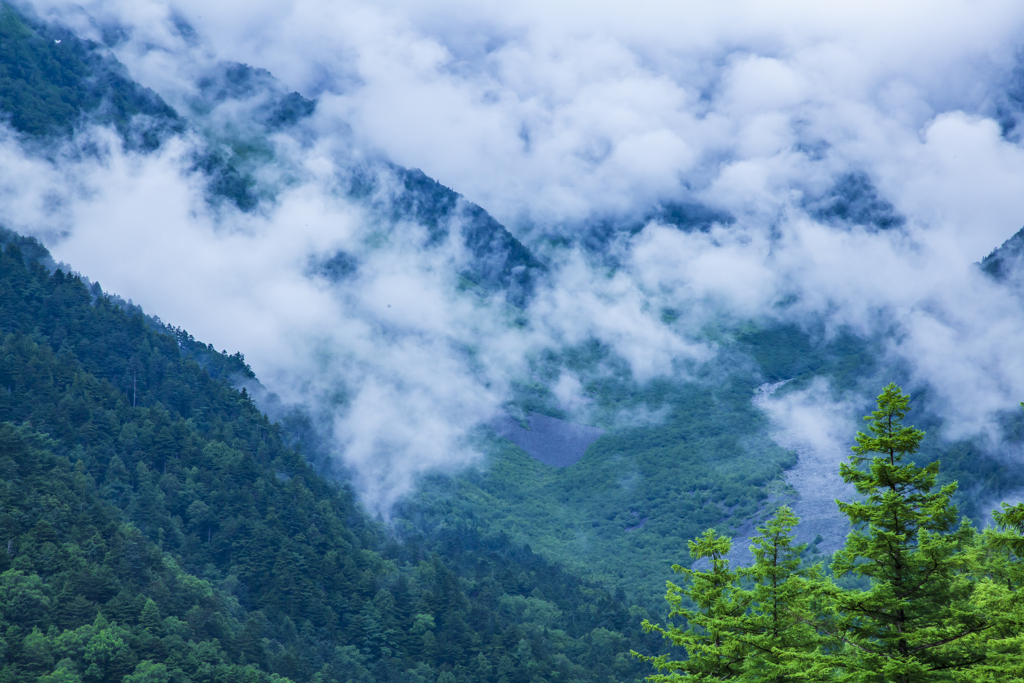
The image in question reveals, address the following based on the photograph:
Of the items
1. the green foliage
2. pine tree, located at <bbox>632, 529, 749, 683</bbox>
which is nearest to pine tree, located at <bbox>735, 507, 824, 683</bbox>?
the green foliage

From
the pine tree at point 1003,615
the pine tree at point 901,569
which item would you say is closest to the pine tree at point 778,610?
the pine tree at point 901,569

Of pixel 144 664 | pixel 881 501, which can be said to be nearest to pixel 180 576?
pixel 144 664

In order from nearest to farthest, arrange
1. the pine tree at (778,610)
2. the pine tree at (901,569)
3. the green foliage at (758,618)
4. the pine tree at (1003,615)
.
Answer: the pine tree at (1003,615) → the pine tree at (901,569) → the pine tree at (778,610) → the green foliage at (758,618)

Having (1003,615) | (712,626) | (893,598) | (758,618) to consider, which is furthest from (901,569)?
(712,626)

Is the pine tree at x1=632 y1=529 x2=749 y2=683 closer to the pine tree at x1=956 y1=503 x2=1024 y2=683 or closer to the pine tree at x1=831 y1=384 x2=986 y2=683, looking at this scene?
the pine tree at x1=831 y1=384 x2=986 y2=683

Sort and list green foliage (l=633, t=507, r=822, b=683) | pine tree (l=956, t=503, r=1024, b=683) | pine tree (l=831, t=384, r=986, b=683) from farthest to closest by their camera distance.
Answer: green foliage (l=633, t=507, r=822, b=683) < pine tree (l=831, t=384, r=986, b=683) < pine tree (l=956, t=503, r=1024, b=683)

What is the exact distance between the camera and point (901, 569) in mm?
33344

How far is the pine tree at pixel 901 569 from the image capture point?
31484 millimetres

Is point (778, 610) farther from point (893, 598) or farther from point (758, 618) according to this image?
point (893, 598)

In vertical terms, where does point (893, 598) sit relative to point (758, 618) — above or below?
below

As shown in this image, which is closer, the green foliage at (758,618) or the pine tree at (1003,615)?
the pine tree at (1003,615)

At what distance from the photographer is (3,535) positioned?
147 metres

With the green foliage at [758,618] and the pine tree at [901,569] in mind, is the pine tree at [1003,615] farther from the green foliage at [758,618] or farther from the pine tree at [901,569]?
the green foliage at [758,618]

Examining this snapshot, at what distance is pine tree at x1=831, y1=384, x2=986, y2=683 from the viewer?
3148 cm
